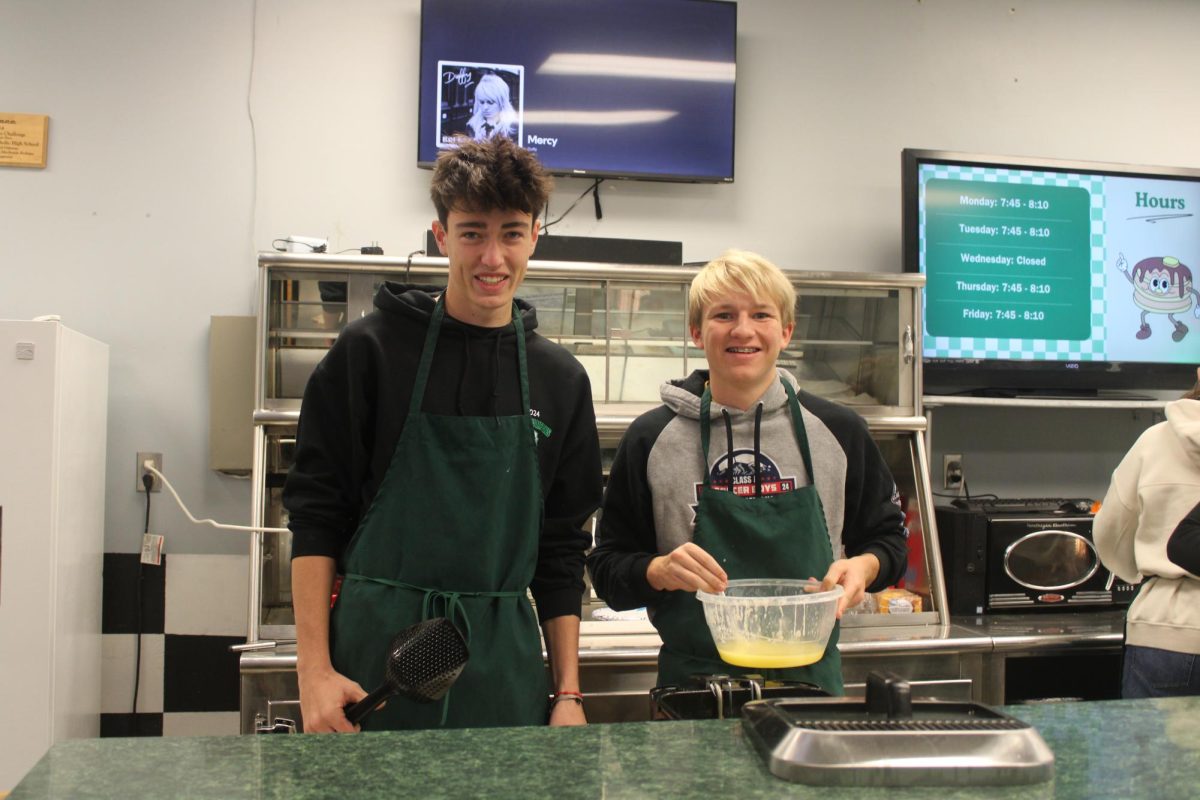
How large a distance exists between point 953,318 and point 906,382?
1.59 ft

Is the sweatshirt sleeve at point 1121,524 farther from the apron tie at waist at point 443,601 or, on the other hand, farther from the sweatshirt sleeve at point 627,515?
the apron tie at waist at point 443,601

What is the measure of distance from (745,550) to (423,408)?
625mm

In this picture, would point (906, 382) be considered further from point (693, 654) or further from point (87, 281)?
point (87, 281)

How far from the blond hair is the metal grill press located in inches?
34.3

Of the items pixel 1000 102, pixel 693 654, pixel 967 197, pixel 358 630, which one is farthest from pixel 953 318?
pixel 358 630

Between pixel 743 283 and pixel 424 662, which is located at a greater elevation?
pixel 743 283

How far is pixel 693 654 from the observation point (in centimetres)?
171

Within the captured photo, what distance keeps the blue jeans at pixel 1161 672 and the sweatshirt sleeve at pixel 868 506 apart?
99 cm

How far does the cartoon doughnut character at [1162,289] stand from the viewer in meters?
3.53

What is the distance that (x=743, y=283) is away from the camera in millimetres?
1753

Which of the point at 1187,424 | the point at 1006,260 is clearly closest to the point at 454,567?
the point at 1187,424

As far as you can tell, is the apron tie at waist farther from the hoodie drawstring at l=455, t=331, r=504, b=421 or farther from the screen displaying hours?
the screen displaying hours

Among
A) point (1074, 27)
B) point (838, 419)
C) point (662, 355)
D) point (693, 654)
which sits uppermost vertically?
point (1074, 27)

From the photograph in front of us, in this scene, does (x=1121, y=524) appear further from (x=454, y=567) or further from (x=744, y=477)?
(x=454, y=567)
